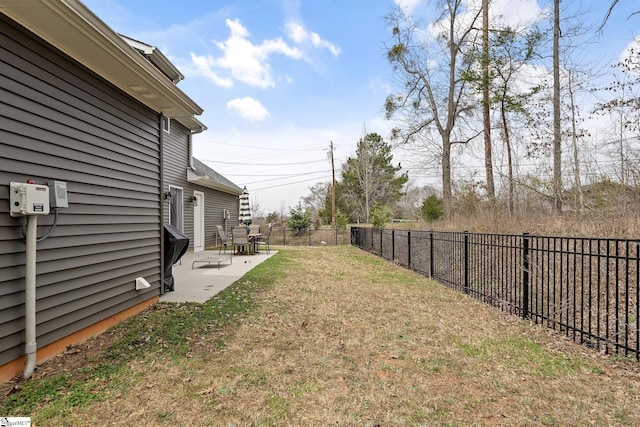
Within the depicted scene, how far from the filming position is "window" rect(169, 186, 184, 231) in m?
9.50

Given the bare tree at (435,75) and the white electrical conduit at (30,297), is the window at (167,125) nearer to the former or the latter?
the white electrical conduit at (30,297)

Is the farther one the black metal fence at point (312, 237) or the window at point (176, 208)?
the black metal fence at point (312, 237)

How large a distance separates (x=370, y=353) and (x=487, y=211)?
7257 millimetres

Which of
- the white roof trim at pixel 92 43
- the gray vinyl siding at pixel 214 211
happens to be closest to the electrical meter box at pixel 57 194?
the white roof trim at pixel 92 43

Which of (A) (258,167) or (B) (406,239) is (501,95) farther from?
(A) (258,167)

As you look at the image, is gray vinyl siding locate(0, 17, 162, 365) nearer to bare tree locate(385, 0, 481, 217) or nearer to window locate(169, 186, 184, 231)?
window locate(169, 186, 184, 231)

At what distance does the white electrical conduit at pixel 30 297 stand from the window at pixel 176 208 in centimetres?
720

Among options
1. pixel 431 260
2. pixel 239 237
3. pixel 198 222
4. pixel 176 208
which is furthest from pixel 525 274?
pixel 198 222

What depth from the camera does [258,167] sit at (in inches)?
1127

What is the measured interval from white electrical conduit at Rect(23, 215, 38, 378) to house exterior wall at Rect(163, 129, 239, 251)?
5.58 metres

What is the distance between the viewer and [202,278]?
6.09 metres

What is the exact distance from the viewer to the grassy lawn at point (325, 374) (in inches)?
77.9

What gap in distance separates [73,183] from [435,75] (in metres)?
13.5

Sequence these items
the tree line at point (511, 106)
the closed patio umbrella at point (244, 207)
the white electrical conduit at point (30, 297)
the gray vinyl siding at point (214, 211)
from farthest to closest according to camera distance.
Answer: the closed patio umbrella at point (244, 207), the gray vinyl siding at point (214, 211), the tree line at point (511, 106), the white electrical conduit at point (30, 297)
